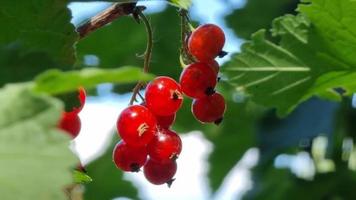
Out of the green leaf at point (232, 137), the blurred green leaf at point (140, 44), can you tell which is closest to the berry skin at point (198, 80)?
the blurred green leaf at point (140, 44)

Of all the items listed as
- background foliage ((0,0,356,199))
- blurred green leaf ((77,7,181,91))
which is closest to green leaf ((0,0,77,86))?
background foliage ((0,0,356,199))

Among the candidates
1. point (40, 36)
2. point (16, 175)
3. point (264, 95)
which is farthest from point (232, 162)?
point (16, 175)

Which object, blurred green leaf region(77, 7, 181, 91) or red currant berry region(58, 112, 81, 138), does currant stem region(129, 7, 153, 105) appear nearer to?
red currant berry region(58, 112, 81, 138)

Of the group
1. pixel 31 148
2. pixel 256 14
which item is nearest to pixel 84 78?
pixel 31 148

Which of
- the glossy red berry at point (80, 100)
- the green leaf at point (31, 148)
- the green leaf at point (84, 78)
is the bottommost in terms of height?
the glossy red berry at point (80, 100)

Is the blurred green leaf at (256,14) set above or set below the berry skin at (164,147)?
below

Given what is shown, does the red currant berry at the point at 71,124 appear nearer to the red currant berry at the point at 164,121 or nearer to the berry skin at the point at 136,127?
the berry skin at the point at 136,127
